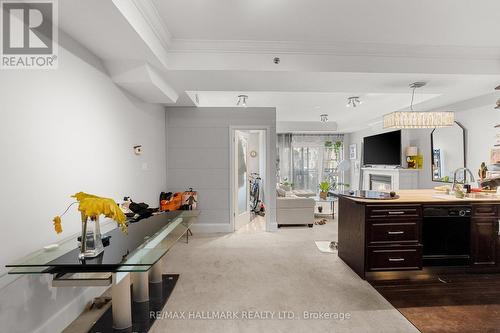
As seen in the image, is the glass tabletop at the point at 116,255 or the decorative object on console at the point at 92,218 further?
the decorative object on console at the point at 92,218

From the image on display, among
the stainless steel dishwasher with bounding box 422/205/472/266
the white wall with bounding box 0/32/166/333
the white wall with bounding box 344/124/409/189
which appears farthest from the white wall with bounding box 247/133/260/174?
→ the stainless steel dishwasher with bounding box 422/205/472/266

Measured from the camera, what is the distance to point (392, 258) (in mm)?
2750

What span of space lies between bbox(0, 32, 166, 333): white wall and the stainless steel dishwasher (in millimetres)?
3716

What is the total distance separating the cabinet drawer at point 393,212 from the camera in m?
2.72

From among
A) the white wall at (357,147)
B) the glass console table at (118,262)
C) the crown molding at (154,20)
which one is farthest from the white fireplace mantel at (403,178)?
the crown molding at (154,20)

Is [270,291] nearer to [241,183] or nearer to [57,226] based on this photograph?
[57,226]

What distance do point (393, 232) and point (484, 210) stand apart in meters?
1.17

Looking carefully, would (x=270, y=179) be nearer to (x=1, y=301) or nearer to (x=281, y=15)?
(x=281, y=15)

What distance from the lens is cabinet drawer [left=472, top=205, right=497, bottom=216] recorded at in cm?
286

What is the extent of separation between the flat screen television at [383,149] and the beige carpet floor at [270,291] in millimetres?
3683

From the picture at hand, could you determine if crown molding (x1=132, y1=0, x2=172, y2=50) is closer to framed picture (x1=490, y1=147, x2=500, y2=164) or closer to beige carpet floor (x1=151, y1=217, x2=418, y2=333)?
beige carpet floor (x1=151, y1=217, x2=418, y2=333)

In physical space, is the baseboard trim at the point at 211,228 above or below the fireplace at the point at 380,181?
below

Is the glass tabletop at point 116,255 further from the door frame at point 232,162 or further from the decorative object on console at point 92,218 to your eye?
the door frame at point 232,162

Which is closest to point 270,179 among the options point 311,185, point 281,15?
point 281,15
